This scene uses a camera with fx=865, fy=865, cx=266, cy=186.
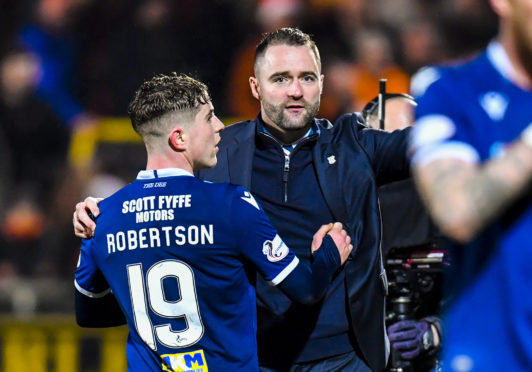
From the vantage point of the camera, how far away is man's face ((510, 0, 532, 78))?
1.54m

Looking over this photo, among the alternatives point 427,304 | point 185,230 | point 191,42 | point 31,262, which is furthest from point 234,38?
point 185,230

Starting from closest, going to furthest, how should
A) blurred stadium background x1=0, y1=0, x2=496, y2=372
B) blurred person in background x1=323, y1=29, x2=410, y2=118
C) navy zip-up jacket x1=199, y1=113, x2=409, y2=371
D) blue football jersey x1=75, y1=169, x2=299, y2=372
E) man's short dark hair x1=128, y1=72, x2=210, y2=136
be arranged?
blue football jersey x1=75, y1=169, x2=299, y2=372
man's short dark hair x1=128, y1=72, x2=210, y2=136
navy zip-up jacket x1=199, y1=113, x2=409, y2=371
blurred stadium background x1=0, y1=0, x2=496, y2=372
blurred person in background x1=323, y1=29, x2=410, y2=118

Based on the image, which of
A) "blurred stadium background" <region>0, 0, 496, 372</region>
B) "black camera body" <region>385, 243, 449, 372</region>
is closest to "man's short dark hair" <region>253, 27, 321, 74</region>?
"black camera body" <region>385, 243, 449, 372</region>

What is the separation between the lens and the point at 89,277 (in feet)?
9.99

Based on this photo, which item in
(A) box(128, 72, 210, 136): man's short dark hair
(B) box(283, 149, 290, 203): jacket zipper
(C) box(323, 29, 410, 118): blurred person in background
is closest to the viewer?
(A) box(128, 72, 210, 136): man's short dark hair

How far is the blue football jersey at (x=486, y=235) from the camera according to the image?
1.64 metres

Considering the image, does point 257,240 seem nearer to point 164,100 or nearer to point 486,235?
point 164,100

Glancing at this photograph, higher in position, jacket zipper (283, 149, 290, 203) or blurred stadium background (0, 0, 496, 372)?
blurred stadium background (0, 0, 496, 372)

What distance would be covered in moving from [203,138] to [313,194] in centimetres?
76

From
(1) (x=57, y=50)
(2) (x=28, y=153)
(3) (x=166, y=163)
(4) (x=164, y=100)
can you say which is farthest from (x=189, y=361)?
(1) (x=57, y=50)

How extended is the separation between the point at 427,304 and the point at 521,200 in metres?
2.51

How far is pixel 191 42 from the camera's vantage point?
29.3 ft

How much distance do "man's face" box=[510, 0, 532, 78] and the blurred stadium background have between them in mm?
6706

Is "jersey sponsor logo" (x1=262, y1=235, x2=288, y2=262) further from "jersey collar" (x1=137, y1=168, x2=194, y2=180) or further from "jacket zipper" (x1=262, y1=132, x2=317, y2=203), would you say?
"jacket zipper" (x1=262, y1=132, x2=317, y2=203)
